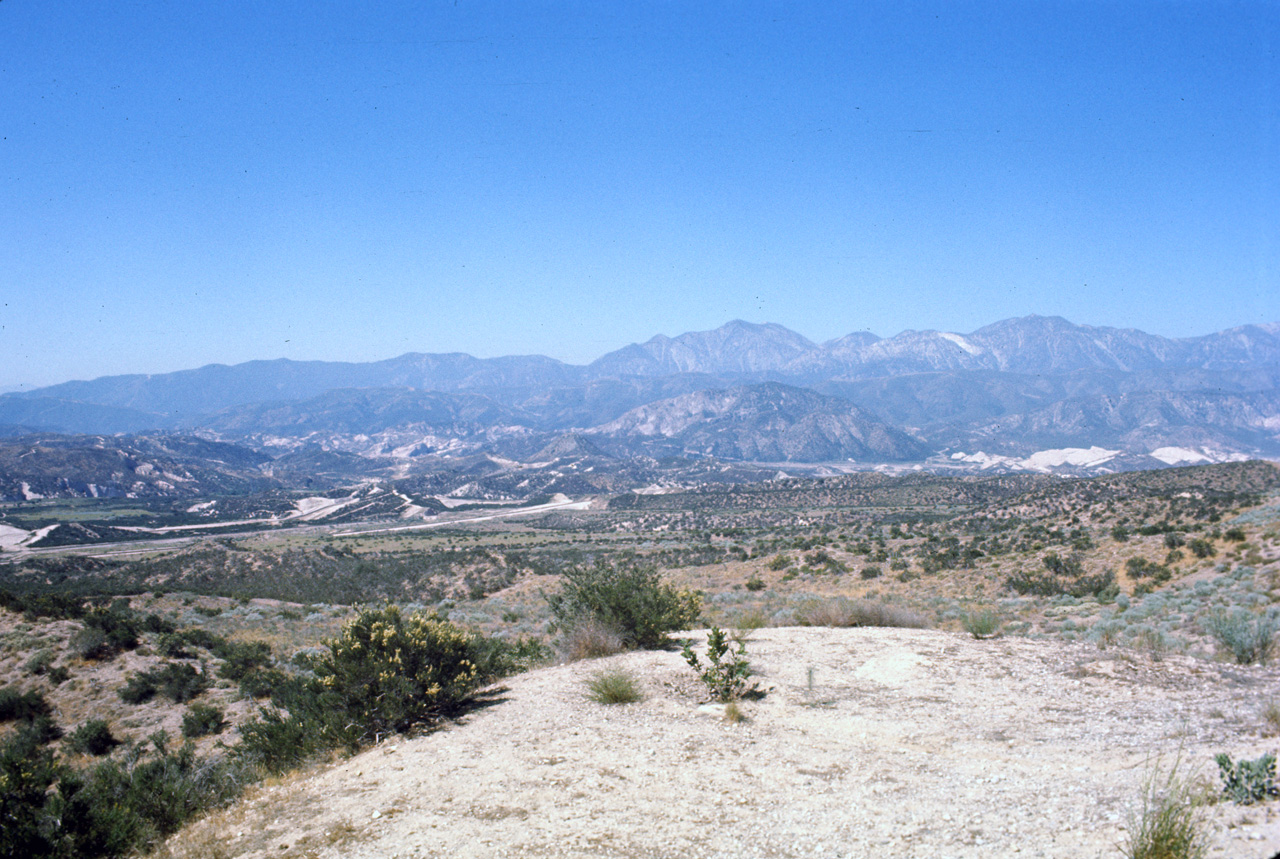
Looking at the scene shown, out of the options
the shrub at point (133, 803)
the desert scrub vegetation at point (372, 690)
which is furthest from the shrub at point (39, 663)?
the desert scrub vegetation at point (372, 690)

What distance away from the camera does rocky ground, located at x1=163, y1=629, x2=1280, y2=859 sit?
5035 mm

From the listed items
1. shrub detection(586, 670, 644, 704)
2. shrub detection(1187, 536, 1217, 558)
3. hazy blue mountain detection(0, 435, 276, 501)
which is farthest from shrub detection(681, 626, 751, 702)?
hazy blue mountain detection(0, 435, 276, 501)

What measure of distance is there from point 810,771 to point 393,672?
5817 millimetres

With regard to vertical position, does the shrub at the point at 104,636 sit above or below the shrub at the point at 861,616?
below

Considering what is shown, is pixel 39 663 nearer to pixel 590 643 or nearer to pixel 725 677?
pixel 590 643

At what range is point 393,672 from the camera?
9133 mm

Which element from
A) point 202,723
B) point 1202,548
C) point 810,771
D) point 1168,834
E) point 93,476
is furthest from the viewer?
point 93,476

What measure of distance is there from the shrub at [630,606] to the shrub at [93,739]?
Result: 969 centimetres

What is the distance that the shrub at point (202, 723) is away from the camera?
13781 mm

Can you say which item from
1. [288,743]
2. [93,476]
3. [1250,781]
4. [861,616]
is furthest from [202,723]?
[93,476]

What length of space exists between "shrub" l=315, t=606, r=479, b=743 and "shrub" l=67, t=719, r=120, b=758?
8059mm

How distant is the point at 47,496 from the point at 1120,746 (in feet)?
648

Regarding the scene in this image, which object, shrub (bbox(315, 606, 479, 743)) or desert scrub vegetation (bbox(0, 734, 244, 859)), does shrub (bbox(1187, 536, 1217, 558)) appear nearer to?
shrub (bbox(315, 606, 479, 743))

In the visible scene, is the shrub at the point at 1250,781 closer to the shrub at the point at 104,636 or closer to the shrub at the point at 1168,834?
the shrub at the point at 1168,834
